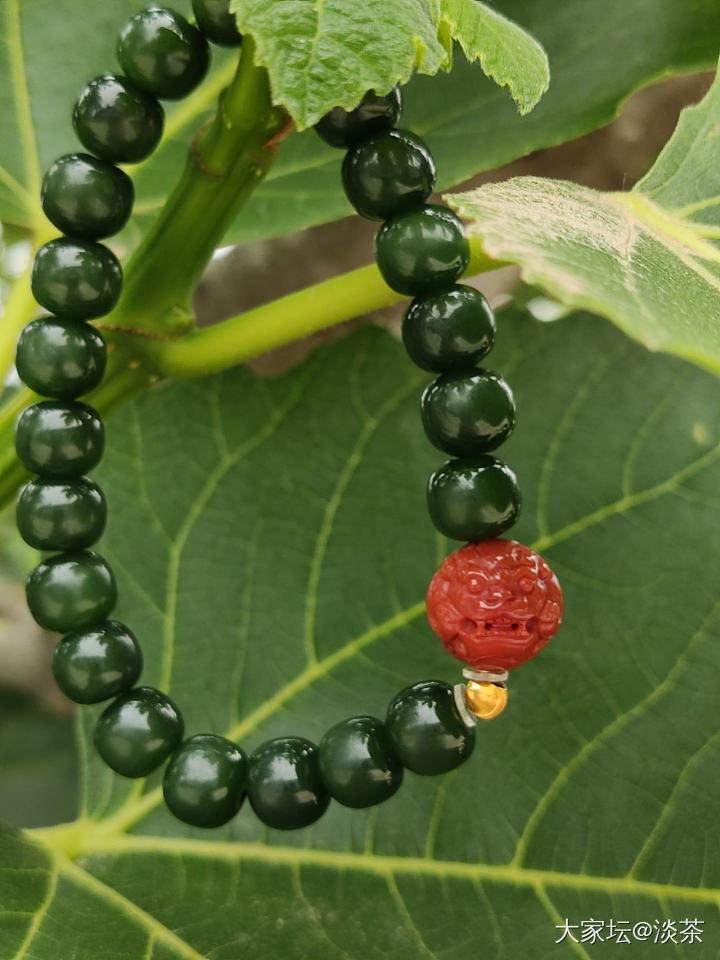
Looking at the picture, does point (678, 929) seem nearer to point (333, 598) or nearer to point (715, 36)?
point (333, 598)

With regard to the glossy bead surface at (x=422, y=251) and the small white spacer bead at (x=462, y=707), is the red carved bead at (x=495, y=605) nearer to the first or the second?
the small white spacer bead at (x=462, y=707)

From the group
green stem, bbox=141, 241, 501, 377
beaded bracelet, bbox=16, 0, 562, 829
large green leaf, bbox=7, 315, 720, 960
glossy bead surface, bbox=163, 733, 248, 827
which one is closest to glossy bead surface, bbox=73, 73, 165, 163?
beaded bracelet, bbox=16, 0, 562, 829

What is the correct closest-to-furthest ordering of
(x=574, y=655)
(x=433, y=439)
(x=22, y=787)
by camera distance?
(x=433, y=439), (x=574, y=655), (x=22, y=787)

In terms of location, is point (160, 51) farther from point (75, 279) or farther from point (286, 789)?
point (286, 789)

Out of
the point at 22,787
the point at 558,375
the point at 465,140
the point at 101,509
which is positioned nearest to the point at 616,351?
the point at 558,375

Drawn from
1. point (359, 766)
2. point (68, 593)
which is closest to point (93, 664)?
point (68, 593)

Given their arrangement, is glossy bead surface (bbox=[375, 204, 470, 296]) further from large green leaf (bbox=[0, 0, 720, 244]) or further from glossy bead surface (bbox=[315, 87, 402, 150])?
large green leaf (bbox=[0, 0, 720, 244])
